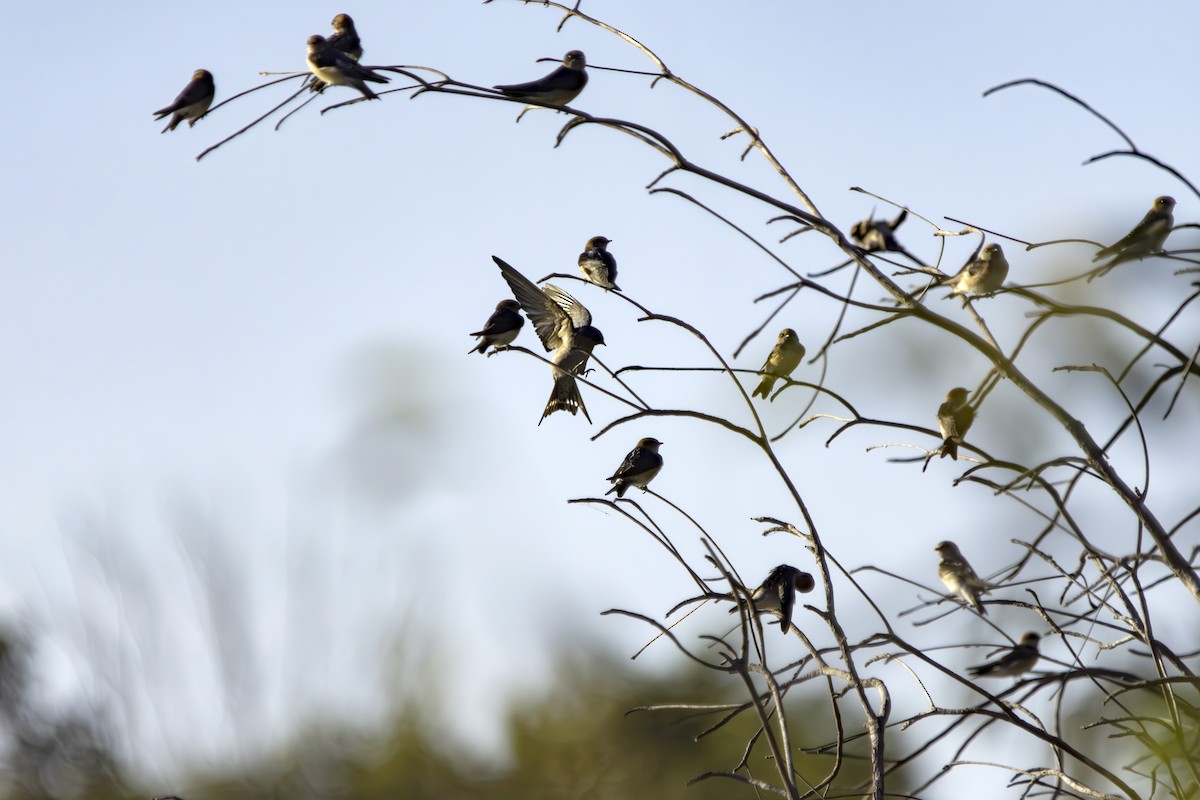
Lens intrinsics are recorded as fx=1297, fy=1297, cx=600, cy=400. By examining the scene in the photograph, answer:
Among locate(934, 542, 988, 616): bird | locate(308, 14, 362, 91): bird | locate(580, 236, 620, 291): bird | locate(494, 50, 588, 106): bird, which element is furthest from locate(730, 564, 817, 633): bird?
locate(308, 14, 362, 91): bird

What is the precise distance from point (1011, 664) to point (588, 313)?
369cm

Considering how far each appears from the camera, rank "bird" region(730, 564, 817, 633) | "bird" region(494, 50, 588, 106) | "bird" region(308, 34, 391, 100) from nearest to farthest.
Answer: "bird" region(308, 34, 391, 100) < "bird" region(730, 564, 817, 633) < "bird" region(494, 50, 588, 106)

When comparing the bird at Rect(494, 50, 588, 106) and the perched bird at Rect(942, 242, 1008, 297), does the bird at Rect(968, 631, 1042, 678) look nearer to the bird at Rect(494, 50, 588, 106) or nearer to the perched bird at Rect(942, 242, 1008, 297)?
the perched bird at Rect(942, 242, 1008, 297)

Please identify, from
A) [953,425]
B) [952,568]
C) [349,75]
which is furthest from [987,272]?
[349,75]

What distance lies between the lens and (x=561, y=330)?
8.12 meters

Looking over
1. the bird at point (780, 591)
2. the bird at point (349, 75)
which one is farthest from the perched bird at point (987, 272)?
the bird at point (349, 75)

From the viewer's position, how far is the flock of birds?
187 inches

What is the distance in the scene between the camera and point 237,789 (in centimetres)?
2475

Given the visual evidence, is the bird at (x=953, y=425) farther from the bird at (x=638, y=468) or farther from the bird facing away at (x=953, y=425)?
the bird at (x=638, y=468)

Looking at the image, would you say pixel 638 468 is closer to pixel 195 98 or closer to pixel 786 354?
pixel 786 354

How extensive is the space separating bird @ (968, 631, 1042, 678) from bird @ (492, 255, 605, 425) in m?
3.09

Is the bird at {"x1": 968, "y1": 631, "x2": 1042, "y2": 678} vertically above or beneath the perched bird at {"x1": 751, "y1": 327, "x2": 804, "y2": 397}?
beneath

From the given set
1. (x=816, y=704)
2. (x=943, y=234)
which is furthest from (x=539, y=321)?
(x=816, y=704)

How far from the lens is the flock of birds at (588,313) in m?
4.76
